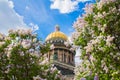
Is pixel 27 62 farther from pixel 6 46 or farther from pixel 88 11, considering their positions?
pixel 88 11

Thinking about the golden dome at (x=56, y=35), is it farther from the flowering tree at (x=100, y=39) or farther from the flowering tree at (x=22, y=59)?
the flowering tree at (x=100, y=39)

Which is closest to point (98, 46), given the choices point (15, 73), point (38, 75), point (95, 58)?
point (95, 58)

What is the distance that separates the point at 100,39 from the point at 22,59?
575cm

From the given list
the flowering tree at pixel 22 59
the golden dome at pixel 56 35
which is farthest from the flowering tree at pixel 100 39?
the golden dome at pixel 56 35

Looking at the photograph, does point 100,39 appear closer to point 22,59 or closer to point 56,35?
point 22,59

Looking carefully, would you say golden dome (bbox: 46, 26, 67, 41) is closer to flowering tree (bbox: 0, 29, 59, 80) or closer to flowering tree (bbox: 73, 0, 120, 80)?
flowering tree (bbox: 0, 29, 59, 80)

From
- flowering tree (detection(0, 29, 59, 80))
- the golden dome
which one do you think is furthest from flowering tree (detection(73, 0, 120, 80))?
the golden dome

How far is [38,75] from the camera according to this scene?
18031 millimetres

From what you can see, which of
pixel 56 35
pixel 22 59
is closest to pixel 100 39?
pixel 22 59

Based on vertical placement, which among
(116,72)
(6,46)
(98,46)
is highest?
(6,46)

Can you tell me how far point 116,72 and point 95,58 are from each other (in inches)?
44.6

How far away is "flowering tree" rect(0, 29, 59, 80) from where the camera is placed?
59.5 ft

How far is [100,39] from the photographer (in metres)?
14.2

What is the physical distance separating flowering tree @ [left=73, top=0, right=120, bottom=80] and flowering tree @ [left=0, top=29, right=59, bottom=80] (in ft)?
10.6
